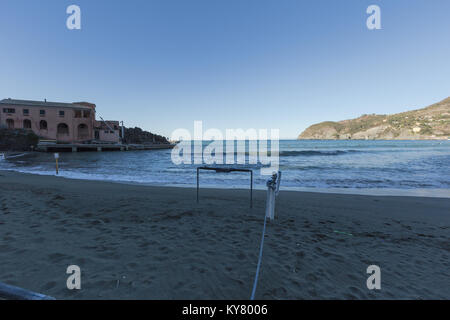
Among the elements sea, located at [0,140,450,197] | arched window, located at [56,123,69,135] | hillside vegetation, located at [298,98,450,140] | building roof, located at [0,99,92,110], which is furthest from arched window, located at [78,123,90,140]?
A: hillside vegetation, located at [298,98,450,140]

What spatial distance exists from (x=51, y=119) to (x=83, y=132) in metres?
6.11

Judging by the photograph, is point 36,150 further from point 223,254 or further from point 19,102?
point 223,254

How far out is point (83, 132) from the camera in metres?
45.4

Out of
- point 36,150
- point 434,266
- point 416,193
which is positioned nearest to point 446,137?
point 416,193

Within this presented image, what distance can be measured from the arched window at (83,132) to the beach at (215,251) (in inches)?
1936

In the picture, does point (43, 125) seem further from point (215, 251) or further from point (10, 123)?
point (215, 251)

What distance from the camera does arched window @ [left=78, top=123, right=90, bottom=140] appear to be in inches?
1766

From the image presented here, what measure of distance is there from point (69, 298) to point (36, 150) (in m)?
48.5

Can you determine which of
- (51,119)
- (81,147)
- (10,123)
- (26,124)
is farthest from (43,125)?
(81,147)

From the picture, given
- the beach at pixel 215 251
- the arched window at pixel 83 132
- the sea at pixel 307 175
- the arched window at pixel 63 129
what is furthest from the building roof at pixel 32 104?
the beach at pixel 215 251

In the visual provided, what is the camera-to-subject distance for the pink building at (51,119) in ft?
127

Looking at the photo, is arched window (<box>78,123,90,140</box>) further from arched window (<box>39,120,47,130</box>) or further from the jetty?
arched window (<box>39,120,47,130</box>)

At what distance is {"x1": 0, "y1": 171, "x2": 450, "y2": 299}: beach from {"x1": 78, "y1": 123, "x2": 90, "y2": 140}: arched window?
49.2 m
